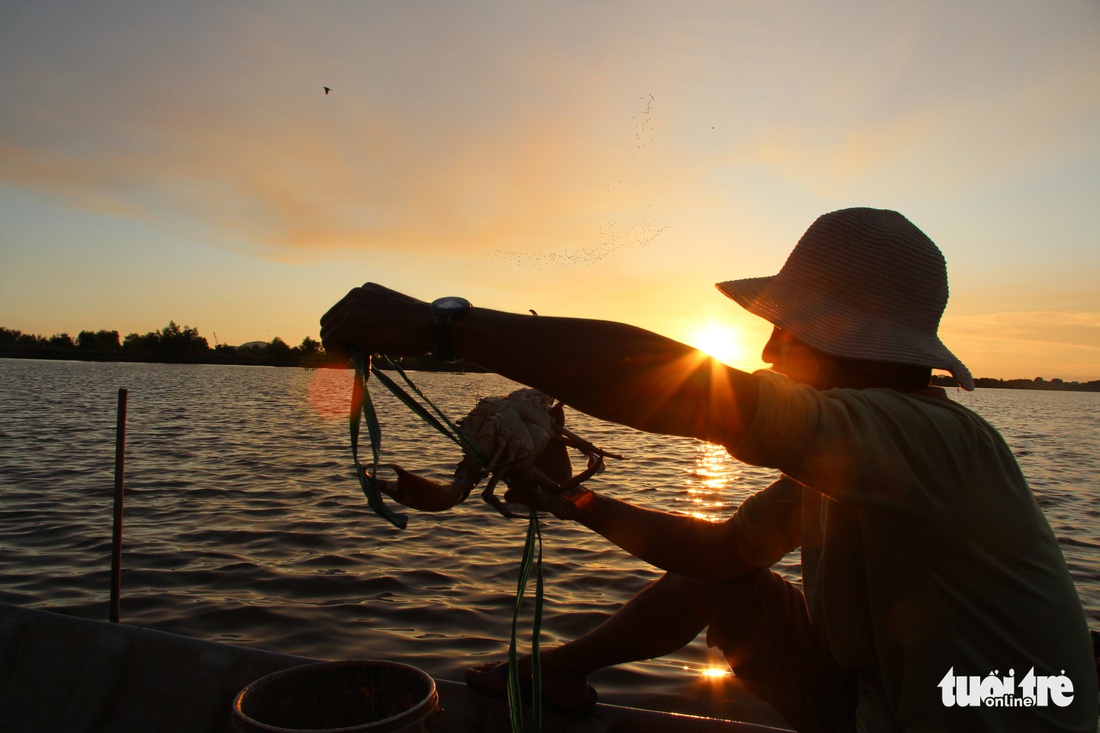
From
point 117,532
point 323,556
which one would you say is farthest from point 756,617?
point 323,556

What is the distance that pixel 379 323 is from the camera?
1.77m

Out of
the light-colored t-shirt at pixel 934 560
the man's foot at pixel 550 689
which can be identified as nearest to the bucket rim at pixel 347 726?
the man's foot at pixel 550 689

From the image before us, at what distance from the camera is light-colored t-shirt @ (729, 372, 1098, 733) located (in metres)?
1.46

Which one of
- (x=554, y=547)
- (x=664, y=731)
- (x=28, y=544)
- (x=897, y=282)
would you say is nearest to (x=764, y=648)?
(x=664, y=731)

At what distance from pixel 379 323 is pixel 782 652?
1.80 metres

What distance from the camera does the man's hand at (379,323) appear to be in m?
1.73

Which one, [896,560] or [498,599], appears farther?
[498,599]

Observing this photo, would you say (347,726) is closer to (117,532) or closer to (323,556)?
(117,532)

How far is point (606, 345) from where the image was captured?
159cm

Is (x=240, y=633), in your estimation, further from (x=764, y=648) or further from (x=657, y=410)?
(x=657, y=410)

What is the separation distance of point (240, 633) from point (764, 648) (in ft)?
12.9

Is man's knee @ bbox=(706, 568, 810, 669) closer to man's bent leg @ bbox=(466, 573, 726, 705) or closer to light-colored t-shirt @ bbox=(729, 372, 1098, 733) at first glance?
man's bent leg @ bbox=(466, 573, 726, 705)

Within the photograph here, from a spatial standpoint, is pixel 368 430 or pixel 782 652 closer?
pixel 368 430

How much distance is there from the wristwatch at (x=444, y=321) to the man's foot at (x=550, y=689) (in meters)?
1.89
